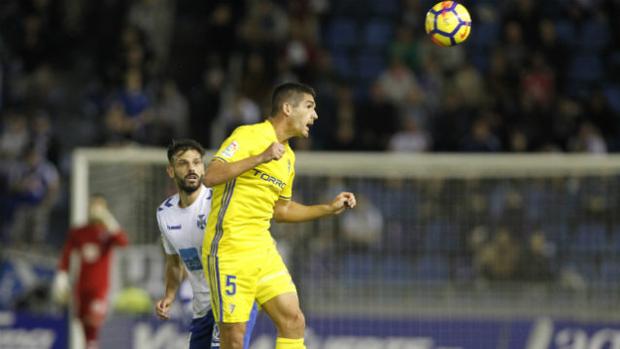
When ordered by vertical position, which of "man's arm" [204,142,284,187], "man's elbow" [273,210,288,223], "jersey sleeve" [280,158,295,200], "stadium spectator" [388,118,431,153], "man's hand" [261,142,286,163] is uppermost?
"stadium spectator" [388,118,431,153]

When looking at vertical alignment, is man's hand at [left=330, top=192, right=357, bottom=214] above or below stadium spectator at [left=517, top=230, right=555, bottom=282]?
above

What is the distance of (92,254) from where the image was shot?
1377cm

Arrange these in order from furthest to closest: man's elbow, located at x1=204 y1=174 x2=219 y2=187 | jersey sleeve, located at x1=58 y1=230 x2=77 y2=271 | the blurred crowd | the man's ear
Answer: the blurred crowd, jersey sleeve, located at x1=58 y1=230 x2=77 y2=271, the man's ear, man's elbow, located at x1=204 y1=174 x2=219 y2=187

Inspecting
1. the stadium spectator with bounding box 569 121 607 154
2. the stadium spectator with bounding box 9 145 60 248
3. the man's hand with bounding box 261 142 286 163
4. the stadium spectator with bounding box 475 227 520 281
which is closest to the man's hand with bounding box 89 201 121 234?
the stadium spectator with bounding box 9 145 60 248

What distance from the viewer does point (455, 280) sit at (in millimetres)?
12523

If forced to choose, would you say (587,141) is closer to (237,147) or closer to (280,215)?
(280,215)

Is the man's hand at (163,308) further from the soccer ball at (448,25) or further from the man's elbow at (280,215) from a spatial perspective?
the soccer ball at (448,25)

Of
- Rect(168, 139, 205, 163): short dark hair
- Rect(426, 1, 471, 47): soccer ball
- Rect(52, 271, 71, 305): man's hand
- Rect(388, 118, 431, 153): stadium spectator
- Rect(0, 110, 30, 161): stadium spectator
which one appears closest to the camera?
Rect(168, 139, 205, 163): short dark hair

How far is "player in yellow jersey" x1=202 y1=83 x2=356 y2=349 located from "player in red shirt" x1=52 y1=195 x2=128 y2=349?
5.79 metres

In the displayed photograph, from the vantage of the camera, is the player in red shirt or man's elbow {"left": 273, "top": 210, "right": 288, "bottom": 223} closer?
man's elbow {"left": 273, "top": 210, "right": 288, "bottom": 223}

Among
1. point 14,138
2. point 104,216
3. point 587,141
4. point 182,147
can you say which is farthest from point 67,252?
point 587,141

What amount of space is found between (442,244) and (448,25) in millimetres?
4248

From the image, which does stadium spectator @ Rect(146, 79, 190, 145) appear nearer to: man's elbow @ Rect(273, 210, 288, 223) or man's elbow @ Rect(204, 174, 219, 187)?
man's elbow @ Rect(273, 210, 288, 223)

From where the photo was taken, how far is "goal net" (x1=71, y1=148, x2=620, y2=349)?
1243 centimetres
